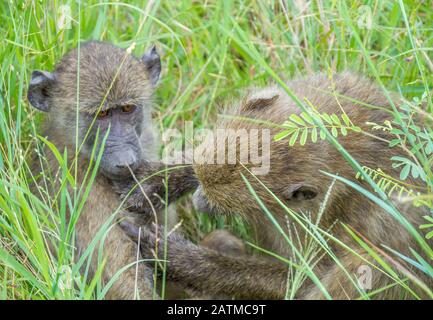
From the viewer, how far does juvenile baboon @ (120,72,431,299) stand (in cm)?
424

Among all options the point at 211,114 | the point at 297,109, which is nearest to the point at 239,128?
the point at 297,109

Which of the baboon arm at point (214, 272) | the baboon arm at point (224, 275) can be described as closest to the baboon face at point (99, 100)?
the baboon arm at point (214, 272)

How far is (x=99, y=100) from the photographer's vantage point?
4.66m

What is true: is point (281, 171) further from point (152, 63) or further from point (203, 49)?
point (203, 49)

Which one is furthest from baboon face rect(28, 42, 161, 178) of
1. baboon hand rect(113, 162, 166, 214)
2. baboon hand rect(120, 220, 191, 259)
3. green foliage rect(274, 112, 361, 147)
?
green foliage rect(274, 112, 361, 147)

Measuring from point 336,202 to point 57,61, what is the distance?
1.93 meters

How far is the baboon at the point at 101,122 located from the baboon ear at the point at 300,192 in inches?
35.6

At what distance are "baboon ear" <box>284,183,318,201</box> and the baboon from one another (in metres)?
0.90

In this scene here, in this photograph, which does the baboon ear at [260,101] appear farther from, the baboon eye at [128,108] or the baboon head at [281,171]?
the baboon eye at [128,108]

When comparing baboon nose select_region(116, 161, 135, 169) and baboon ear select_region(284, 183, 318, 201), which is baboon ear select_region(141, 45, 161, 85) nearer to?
baboon nose select_region(116, 161, 135, 169)

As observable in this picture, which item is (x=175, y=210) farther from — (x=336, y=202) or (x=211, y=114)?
(x=336, y=202)

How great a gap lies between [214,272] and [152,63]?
1.36 metres

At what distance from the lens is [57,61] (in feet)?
16.4

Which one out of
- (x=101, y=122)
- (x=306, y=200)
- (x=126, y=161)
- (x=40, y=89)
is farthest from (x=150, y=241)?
(x=40, y=89)
